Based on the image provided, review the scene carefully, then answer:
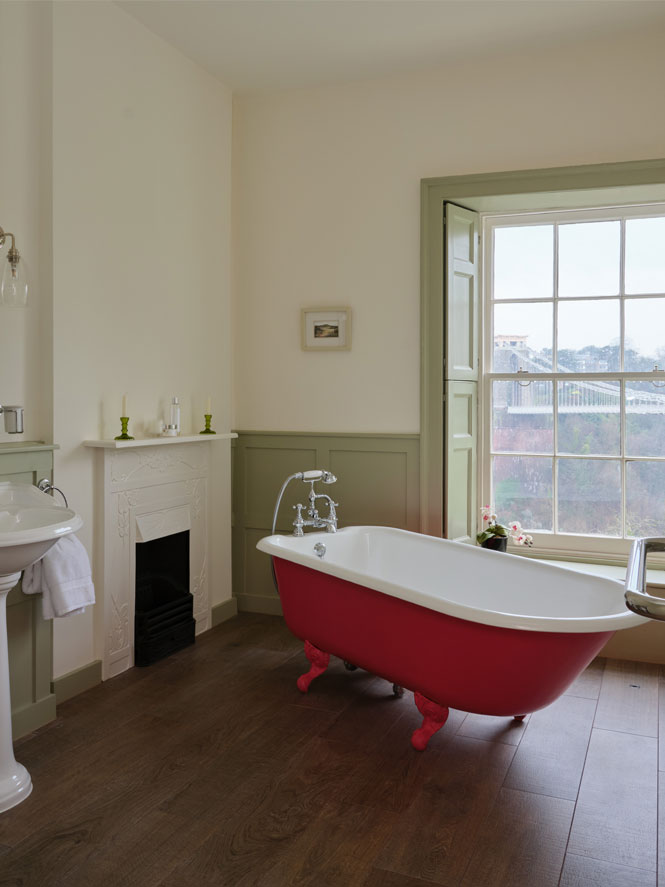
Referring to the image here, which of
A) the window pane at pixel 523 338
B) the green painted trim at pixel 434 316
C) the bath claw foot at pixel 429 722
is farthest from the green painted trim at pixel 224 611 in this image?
the window pane at pixel 523 338

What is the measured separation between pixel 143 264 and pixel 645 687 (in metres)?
3.03

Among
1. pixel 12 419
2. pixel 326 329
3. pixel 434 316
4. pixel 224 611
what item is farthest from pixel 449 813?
pixel 326 329

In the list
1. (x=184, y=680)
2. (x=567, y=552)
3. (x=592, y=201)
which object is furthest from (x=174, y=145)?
(x=567, y=552)

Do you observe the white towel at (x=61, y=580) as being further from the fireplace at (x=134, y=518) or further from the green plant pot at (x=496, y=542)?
the green plant pot at (x=496, y=542)

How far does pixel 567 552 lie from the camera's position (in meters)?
4.02

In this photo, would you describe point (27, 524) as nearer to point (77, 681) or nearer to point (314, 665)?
point (77, 681)

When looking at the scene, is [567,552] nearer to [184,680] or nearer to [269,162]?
[184,680]

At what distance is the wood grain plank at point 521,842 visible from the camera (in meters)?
1.98

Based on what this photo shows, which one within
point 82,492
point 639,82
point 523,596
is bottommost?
point 523,596

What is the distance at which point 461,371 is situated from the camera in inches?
157

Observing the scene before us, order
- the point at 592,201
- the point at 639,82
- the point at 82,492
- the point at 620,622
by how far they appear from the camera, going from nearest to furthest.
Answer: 1. the point at 620,622
2. the point at 82,492
3. the point at 639,82
4. the point at 592,201

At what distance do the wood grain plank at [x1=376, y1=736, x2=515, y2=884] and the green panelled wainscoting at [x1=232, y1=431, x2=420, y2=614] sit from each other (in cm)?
151

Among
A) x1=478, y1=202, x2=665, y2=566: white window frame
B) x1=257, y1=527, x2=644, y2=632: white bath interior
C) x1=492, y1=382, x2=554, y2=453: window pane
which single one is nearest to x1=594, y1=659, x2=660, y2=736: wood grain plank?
x1=257, y1=527, x2=644, y2=632: white bath interior

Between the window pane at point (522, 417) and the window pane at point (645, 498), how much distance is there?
0.46 m
